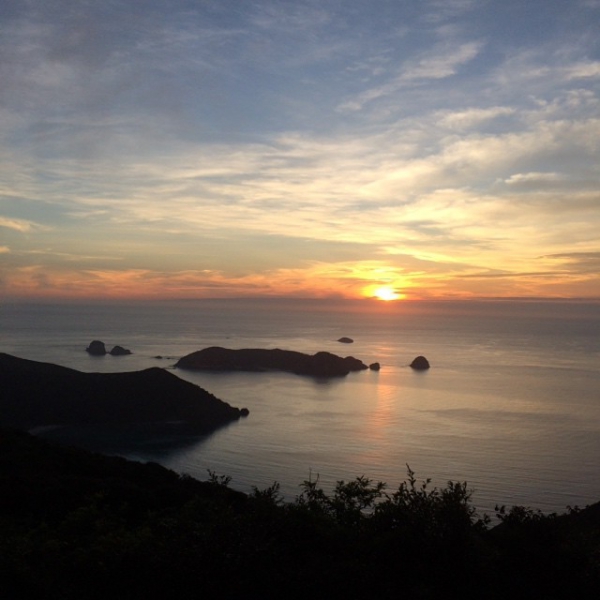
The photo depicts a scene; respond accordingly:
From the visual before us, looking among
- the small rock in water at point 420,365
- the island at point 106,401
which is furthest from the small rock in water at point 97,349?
the small rock in water at point 420,365

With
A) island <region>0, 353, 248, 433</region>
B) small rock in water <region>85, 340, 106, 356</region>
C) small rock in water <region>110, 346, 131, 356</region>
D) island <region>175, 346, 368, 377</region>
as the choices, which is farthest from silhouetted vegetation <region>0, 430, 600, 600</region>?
small rock in water <region>85, 340, 106, 356</region>

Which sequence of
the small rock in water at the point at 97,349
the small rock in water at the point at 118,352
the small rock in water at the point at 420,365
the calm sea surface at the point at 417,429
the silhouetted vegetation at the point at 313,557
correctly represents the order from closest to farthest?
the silhouetted vegetation at the point at 313,557, the calm sea surface at the point at 417,429, the small rock in water at the point at 420,365, the small rock in water at the point at 118,352, the small rock in water at the point at 97,349

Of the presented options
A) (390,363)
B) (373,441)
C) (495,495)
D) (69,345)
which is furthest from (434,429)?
(69,345)

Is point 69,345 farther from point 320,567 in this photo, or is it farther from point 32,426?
point 320,567

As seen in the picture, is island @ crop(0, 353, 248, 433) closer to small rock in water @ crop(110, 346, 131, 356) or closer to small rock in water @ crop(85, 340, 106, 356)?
small rock in water @ crop(110, 346, 131, 356)

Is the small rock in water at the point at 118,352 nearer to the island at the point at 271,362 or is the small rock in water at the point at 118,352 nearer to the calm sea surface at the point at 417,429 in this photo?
the calm sea surface at the point at 417,429

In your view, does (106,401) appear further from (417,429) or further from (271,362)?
(271,362)

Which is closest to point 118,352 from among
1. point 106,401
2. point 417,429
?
point 106,401
